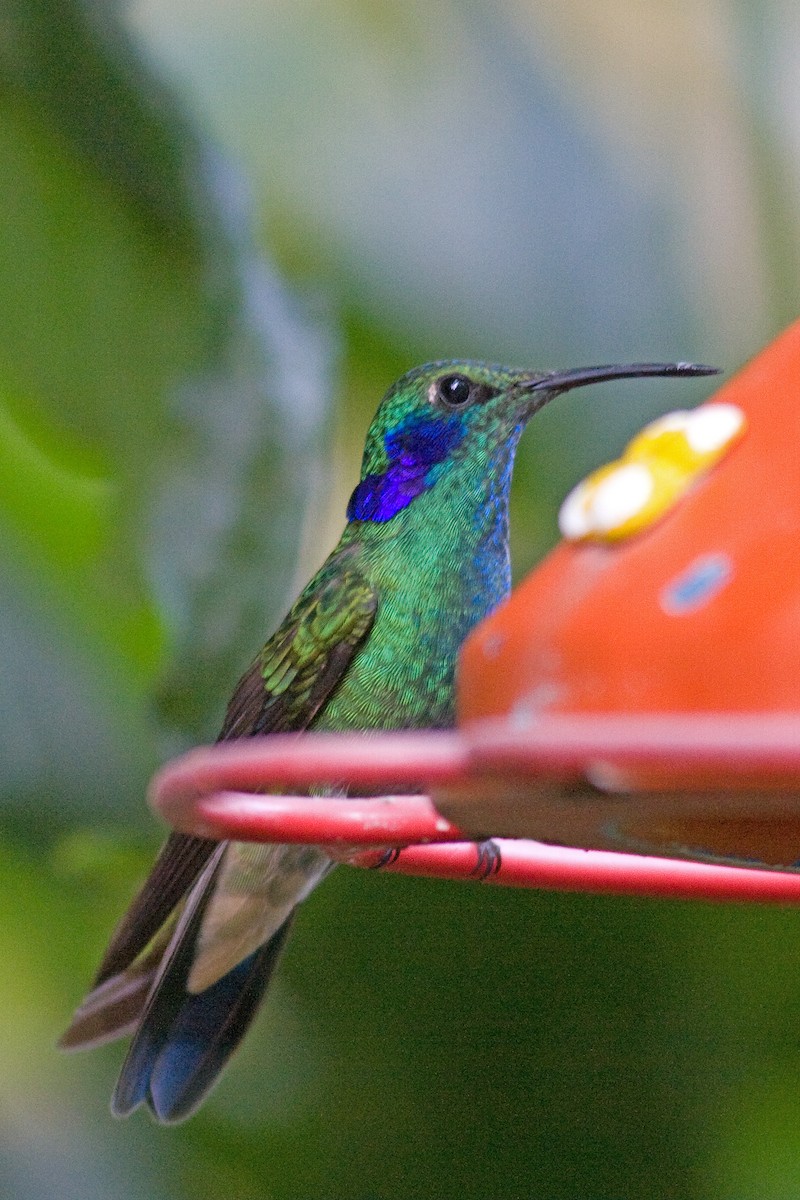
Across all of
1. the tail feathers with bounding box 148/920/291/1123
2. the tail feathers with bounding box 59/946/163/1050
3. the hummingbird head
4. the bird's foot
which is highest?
the hummingbird head

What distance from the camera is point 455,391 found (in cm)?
190

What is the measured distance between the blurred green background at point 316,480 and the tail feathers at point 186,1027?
321mm

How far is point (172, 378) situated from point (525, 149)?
1071mm

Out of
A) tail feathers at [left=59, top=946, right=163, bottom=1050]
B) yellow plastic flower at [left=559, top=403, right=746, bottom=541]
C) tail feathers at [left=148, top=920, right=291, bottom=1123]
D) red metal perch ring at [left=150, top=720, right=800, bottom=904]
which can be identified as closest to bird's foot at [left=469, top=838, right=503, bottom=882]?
red metal perch ring at [left=150, top=720, right=800, bottom=904]

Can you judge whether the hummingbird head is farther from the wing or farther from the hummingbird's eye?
→ the wing

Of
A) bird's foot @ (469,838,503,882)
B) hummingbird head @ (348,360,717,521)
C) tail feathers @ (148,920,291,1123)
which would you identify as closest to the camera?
bird's foot @ (469,838,503,882)

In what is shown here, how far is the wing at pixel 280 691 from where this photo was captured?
1.60 metres

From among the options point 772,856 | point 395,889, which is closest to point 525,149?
point 395,889

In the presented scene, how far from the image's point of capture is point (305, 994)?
249 cm

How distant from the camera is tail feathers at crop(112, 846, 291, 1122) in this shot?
1.95m

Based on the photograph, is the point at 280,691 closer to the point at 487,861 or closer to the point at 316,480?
the point at 487,861

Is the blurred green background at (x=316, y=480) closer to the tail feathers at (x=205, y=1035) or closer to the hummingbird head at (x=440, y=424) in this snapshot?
the tail feathers at (x=205, y=1035)

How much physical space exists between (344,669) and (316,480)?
3.19 feet

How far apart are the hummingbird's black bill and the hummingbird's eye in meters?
0.08
